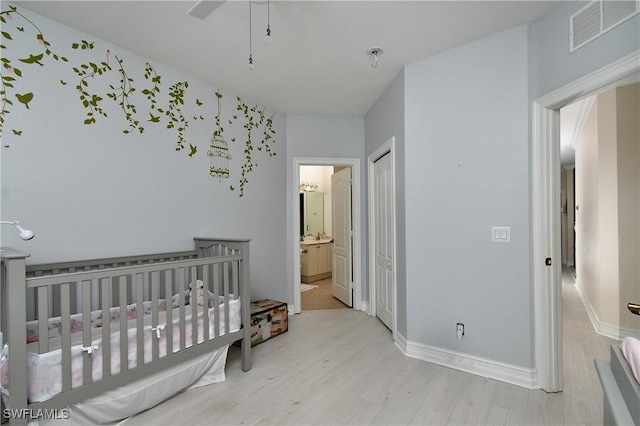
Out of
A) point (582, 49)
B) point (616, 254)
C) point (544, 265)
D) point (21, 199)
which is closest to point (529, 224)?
point (544, 265)

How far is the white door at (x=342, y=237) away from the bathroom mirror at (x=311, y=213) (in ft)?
5.46

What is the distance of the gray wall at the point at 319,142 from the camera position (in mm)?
3869

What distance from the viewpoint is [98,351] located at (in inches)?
66.2

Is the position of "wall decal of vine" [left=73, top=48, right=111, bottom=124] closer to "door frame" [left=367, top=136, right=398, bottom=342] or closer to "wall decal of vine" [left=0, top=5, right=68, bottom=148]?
"wall decal of vine" [left=0, top=5, right=68, bottom=148]

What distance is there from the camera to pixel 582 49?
1.79 m

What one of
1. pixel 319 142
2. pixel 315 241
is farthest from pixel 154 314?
pixel 315 241

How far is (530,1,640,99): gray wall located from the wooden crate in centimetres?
276

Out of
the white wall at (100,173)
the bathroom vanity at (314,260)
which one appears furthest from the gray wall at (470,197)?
the bathroom vanity at (314,260)

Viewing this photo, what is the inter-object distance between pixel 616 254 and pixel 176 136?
161 inches

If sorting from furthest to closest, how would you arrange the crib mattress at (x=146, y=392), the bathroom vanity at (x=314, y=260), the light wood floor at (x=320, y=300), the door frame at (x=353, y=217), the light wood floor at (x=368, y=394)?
1. the bathroom vanity at (x=314, y=260)
2. the light wood floor at (x=320, y=300)
3. the door frame at (x=353, y=217)
4. the light wood floor at (x=368, y=394)
5. the crib mattress at (x=146, y=392)

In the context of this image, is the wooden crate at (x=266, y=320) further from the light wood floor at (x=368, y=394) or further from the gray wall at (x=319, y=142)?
the gray wall at (x=319, y=142)

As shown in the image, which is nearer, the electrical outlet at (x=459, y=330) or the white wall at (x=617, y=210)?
the electrical outlet at (x=459, y=330)

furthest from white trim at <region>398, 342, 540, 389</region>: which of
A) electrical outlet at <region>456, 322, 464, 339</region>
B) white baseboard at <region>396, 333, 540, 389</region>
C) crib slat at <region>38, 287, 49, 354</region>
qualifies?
crib slat at <region>38, 287, 49, 354</region>

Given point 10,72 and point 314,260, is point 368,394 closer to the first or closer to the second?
point 10,72
